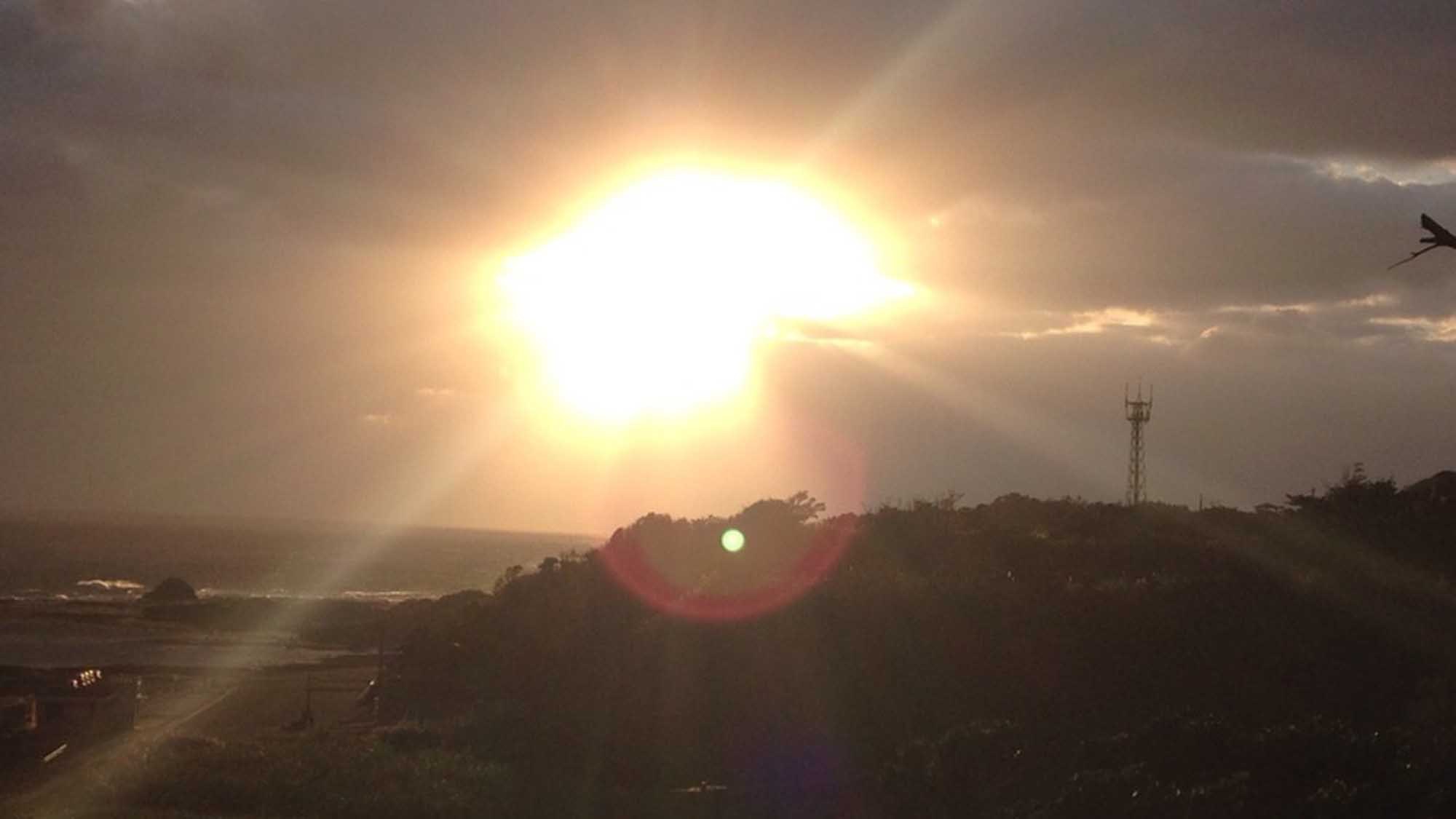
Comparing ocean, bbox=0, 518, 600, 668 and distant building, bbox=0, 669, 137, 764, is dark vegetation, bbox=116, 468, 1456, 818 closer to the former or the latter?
distant building, bbox=0, 669, 137, 764

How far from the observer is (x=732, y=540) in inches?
1661

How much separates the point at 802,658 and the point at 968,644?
302 centimetres

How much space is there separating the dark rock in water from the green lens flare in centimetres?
5541

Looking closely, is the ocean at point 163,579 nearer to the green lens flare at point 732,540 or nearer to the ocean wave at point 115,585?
the ocean wave at point 115,585

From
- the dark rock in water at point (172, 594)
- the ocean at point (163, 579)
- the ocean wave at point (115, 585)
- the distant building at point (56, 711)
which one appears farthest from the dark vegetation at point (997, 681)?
the ocean wave at point (115, 585)

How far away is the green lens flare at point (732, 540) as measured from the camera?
41.1m

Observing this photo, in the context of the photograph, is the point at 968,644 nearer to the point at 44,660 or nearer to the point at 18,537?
the point at 44,660

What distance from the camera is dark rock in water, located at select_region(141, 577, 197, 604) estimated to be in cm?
8712

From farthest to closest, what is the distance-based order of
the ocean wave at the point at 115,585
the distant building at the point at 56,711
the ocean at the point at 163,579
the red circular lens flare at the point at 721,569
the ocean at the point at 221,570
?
the ocean at the point at 221,570, the ocean wave at the point at 115,585, the ocean at the point at 163,579, the red circular lens flare at the point at 721,569, the distant building at the point at 56,711

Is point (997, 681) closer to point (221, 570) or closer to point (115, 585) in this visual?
point (115, 585)

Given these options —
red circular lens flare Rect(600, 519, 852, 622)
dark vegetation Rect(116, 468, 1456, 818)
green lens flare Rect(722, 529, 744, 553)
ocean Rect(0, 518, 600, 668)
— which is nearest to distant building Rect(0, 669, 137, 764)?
dark vegetation Rect(116, 468, 1456, 818)

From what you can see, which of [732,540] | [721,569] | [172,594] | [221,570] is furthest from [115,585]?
[721,569]

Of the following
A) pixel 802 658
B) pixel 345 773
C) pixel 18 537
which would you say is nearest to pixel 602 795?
pixel 345 773

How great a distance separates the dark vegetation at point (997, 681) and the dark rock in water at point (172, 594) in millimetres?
57430
